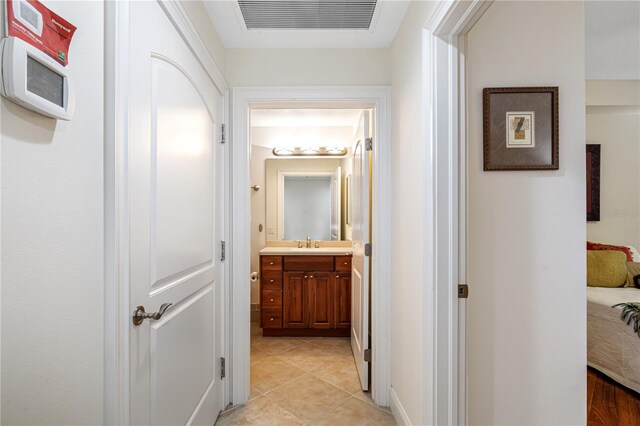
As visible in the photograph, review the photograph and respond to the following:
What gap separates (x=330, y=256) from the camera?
10.9 feet

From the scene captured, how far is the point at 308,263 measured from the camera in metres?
3.35

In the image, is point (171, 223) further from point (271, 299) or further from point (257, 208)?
point (257, 208)

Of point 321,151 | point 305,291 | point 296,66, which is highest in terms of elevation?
point 296,66

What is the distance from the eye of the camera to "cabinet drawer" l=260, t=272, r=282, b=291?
10.9 feet

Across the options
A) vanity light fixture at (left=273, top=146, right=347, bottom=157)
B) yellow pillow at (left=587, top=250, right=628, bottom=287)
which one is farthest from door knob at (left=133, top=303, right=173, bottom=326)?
yellow pillow at (left=587, top=250, right=628, bottom=287)

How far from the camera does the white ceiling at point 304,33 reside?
1746 mm

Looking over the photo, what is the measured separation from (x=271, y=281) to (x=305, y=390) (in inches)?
48.8

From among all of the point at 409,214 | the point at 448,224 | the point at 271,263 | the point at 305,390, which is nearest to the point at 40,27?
the point at 448,224

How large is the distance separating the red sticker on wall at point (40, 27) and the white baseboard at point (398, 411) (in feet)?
6.72

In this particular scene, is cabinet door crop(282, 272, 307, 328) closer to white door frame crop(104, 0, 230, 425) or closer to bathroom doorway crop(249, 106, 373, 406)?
bathroom doorway crop(249, 106, 373, 406)

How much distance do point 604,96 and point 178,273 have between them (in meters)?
4.21

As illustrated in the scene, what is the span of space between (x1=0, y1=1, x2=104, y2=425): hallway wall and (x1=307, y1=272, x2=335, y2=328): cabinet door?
250 centimetres

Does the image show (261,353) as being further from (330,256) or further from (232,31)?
(232,31)

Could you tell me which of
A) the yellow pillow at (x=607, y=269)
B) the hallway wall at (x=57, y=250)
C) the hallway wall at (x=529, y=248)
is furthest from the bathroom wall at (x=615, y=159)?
the hallway wall at (x=57, y=250)
